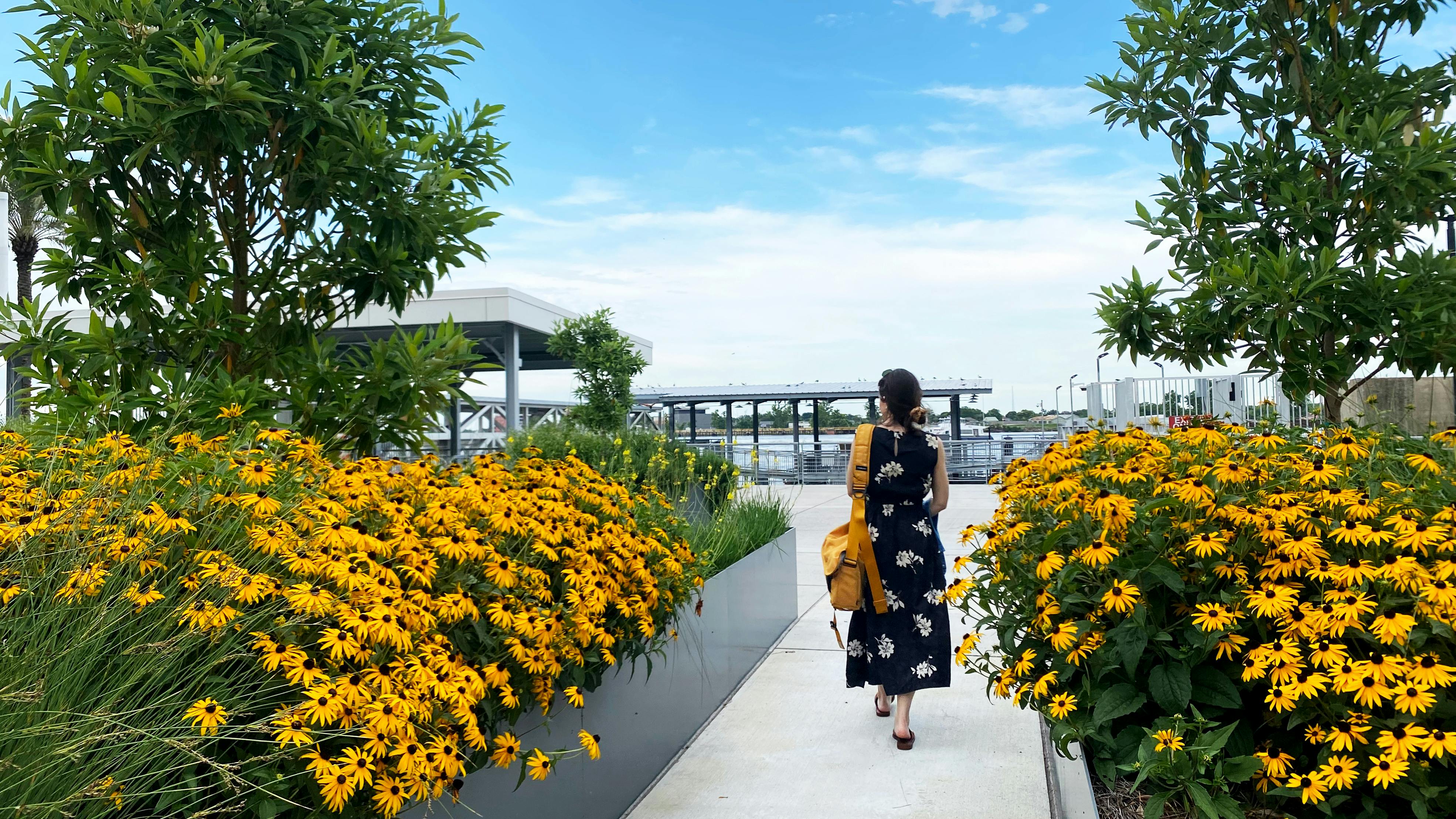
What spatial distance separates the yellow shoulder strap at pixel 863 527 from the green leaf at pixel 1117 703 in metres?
1.79

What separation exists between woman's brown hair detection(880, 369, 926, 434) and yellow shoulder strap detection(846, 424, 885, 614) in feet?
0.44

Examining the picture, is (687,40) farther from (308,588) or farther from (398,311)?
(308,588)

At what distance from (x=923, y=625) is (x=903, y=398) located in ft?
3.44

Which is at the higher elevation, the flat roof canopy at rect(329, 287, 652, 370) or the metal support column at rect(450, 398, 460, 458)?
the flat roof canopy at rect(329, 287, 652, 370)

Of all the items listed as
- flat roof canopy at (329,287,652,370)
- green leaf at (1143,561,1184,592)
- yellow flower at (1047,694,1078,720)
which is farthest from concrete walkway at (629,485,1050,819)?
flat roof canopy at (329,287,652,370)

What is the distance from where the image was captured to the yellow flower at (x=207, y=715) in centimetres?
159

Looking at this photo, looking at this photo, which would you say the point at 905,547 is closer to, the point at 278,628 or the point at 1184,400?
the point at 278,628

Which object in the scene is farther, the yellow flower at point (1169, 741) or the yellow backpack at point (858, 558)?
the yellow backpack at point (858, 558)

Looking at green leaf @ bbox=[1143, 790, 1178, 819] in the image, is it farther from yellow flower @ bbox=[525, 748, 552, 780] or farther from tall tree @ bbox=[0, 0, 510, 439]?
tall tree @ bbox=[0, 0, 510, 439]

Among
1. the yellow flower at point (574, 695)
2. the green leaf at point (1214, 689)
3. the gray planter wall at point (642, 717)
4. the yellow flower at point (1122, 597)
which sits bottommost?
the gray planter wall at point (642, 717)

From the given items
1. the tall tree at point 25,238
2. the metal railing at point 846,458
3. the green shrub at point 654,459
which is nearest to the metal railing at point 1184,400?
the metal railing at point 846,458

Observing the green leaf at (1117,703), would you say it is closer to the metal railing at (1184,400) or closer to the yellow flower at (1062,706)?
the yellow flower at (1062,706)

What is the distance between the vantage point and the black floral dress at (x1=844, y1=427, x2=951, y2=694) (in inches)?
155

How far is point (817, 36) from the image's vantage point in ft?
37.0
